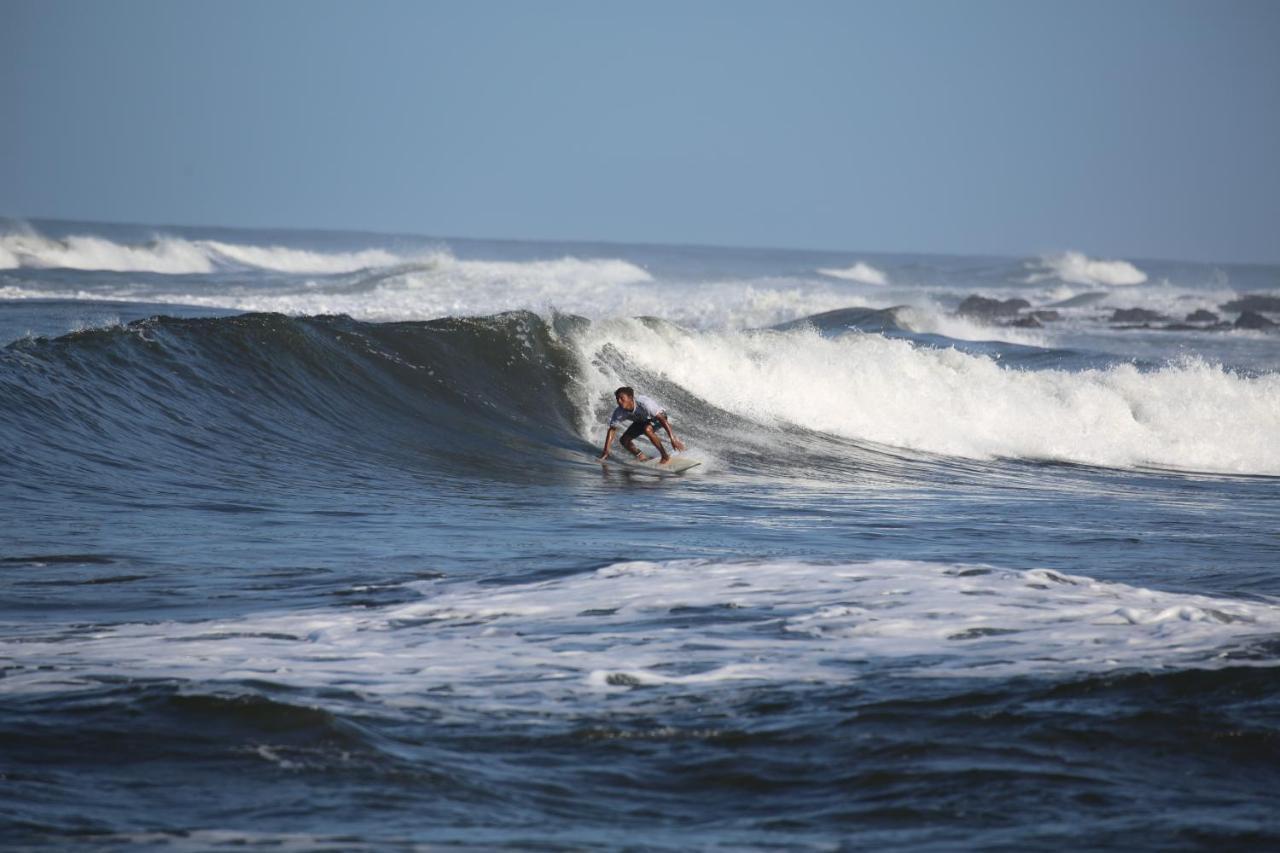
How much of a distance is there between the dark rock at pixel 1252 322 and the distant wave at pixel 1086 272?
43.0 metres

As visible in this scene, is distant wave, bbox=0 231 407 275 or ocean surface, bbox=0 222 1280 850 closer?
ocean surface, bbox=0 222 1280 850

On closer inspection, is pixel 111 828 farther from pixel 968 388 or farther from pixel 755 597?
pixel 968 388

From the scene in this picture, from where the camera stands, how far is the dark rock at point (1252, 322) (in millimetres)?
41656

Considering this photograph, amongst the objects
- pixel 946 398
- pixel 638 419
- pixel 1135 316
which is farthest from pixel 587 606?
pixel 1135 316

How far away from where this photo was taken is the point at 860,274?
92.2m

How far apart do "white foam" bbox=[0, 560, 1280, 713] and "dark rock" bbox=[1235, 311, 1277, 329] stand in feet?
121

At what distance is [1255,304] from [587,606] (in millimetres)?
51055

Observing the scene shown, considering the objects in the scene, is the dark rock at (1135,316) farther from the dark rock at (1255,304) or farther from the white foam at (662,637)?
the white foam at (662,637)

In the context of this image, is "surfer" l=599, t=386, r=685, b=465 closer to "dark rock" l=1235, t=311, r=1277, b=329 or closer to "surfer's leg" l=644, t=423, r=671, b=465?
"surfer's leg" l=644, t=423, r=671, b=465

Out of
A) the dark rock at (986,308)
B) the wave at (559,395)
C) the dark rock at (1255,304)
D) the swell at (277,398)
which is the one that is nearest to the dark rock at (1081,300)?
the dark rock at (1255,304)

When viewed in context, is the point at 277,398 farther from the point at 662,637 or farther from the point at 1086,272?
the point at 1086,272

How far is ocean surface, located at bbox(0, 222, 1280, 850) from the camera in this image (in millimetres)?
4715

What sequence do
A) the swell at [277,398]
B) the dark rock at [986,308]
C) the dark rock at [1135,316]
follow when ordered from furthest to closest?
the dark rock at [1135,316] < the dark rock at [986,308] < the swell at [277,398]

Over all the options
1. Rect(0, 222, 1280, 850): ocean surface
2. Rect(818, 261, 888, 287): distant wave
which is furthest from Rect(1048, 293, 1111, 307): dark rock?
Rect(0, 222, 1280, 850): ocean surface
